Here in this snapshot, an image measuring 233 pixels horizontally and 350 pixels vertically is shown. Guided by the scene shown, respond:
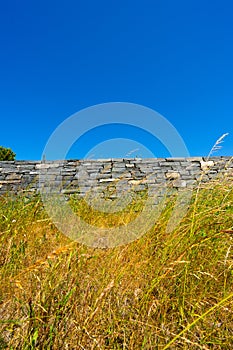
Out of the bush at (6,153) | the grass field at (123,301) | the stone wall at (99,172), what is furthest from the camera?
the bush at (6,153)

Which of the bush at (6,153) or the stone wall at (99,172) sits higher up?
the bush at (6,153)

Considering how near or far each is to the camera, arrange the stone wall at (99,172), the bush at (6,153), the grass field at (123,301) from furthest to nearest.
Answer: the bush at (6,153) → the stone wall at (99,172) → the grass field at (123,301)

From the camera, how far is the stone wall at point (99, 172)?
873 cm

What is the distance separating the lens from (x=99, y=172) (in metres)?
8.98

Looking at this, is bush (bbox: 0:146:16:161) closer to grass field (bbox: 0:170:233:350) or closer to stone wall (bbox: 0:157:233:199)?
stone wall (bbox: 0:157:233:199)

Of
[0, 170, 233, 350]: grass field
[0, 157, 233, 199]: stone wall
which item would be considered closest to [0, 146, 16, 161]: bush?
[0, 157, 233, 199]: stone wall

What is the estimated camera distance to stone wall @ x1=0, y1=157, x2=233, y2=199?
28.6 ft

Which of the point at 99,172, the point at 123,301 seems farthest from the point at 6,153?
the point at 123,301

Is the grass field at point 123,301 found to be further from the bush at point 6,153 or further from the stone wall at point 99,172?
the bush at point 6,153

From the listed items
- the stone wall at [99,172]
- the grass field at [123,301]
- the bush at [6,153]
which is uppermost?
the bush at [6,153]

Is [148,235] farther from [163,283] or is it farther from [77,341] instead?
[77,341]

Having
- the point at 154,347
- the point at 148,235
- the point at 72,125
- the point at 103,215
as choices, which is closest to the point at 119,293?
the point at 154,347

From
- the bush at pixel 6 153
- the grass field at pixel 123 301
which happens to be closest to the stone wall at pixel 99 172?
the grass field at pixel 123 301

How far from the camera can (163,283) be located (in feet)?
6.00
